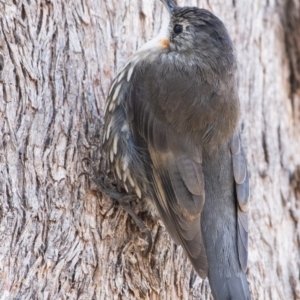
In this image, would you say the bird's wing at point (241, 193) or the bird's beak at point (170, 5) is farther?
the bird's beak at point (170, 5)

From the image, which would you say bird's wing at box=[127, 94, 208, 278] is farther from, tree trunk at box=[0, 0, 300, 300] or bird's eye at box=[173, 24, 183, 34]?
bird's eye at box=[173, 24, 183, 34]

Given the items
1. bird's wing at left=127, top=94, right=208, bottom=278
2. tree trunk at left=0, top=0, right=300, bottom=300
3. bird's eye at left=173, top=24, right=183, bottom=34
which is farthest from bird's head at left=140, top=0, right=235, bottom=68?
bird's wing at left=127, top=94, right=208, bottom=278

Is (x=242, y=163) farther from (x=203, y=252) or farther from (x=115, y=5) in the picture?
(x=115, y=5)

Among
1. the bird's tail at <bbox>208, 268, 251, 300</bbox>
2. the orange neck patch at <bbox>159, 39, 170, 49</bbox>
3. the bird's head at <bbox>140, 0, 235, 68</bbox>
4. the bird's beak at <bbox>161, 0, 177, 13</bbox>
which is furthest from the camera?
the bird's beak at <bbox>161, 0, 177, 13</bbox>

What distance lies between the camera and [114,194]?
3494 millimetres

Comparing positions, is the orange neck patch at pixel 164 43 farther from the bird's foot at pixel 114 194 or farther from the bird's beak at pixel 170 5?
the bird's foot at pixel 114 194

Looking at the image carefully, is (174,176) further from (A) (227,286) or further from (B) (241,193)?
(A) (227,286)

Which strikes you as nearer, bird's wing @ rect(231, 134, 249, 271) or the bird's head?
bird's wing @ rect(231, 134, 249, 271)

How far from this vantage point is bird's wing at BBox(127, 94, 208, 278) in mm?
3250

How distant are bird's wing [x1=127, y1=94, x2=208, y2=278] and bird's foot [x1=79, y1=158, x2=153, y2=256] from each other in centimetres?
16

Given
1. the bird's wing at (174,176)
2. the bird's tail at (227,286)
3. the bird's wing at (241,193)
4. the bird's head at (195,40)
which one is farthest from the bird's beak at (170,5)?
the bird's tail at (227,286)

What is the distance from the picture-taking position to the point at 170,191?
11.1ft

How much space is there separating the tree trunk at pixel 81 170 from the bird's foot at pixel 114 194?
4cm

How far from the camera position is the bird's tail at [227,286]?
10.2ft
